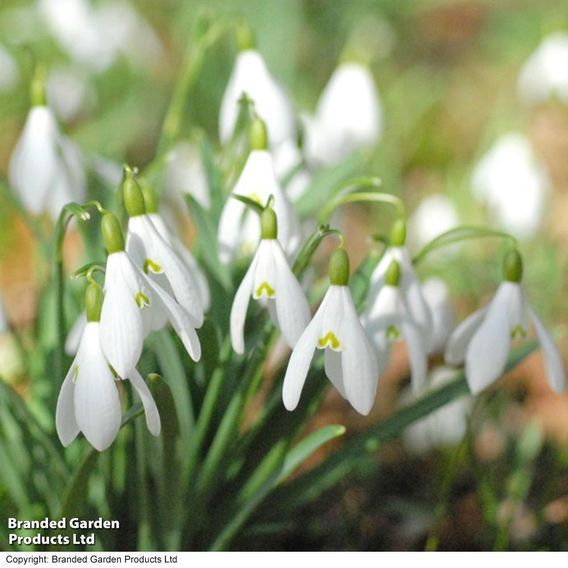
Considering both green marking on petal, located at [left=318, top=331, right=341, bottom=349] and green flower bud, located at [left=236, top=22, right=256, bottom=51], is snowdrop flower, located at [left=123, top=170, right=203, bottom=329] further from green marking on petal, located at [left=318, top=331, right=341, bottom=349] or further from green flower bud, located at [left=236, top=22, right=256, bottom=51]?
green flower bud, located at [left=236, top=22, right=256, bottom=51]

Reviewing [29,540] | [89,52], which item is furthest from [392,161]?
[29,540]

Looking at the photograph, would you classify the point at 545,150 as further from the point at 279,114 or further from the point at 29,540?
the point at 29,540

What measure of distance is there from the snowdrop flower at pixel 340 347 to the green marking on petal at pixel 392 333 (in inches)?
6.5

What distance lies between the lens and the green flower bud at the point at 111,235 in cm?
84

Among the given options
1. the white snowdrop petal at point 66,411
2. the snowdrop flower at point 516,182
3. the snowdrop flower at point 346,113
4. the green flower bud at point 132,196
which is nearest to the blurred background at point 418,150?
the snowdrop flower at point 516,182

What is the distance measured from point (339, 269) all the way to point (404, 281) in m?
0.19

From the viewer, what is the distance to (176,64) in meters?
3.26

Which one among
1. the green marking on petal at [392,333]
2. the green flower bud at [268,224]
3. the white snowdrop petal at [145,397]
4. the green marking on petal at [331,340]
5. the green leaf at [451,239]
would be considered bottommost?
the white snowdrop petal at [145,397]

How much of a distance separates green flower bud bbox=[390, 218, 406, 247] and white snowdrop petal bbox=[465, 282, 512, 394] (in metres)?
0.13

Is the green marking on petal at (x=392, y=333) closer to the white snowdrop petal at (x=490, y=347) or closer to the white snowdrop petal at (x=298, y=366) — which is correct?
the white snowdrop petal at (x=490, y=347)

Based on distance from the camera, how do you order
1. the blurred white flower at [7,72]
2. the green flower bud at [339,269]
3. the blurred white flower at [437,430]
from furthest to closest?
the blurred white flower at [7,72], the blurred white flower at [437,430], the green flower bud at [339,269]

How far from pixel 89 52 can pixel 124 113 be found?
0.87ft

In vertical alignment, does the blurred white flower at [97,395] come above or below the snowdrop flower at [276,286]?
below

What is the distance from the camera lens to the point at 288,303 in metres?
0.92
